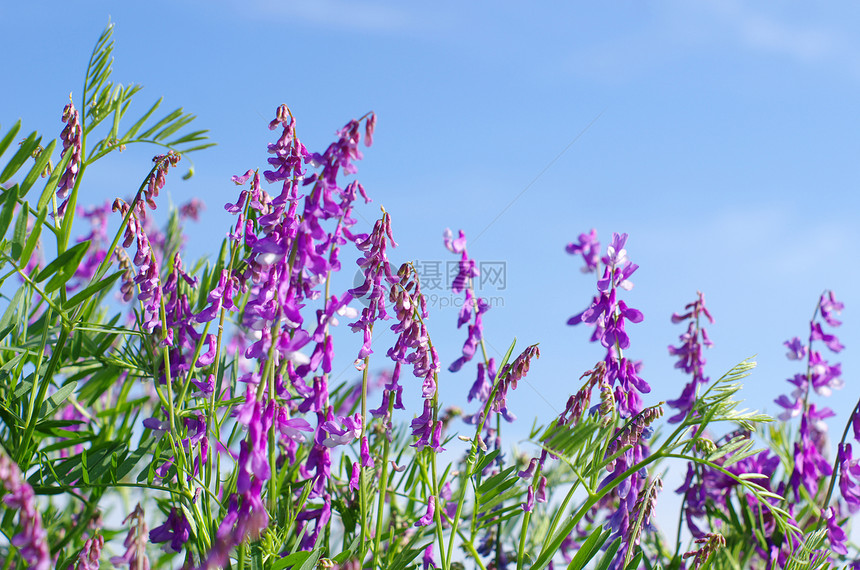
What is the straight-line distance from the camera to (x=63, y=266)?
53.7 inches

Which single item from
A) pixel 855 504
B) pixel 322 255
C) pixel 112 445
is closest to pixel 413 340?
pixel 322 255

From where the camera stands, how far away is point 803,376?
228 centimetres

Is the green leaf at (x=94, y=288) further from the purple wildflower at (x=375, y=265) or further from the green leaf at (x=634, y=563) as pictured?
the green leaf at (x=634, y=563)

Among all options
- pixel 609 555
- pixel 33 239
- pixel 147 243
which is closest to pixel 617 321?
pixel 609 555

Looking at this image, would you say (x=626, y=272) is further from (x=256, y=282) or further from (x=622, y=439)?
(x=256, y=282)

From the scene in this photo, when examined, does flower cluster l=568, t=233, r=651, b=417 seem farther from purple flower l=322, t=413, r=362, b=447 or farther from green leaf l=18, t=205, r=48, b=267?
green leaf l=18, t=205, r=48, b=267

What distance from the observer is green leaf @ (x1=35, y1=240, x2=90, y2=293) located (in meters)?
1.32

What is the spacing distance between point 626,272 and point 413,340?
0.49m

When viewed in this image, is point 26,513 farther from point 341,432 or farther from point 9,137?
point 9,137

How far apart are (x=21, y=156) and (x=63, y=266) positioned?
26cm

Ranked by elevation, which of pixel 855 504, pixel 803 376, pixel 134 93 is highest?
pixel 134 93

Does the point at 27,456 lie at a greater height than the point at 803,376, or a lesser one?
lesser

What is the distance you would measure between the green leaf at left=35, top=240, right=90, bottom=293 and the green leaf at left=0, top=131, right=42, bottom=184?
226 millimetres

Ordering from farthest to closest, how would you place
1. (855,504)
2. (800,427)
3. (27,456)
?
(800,427), (855,504), (27,456)
